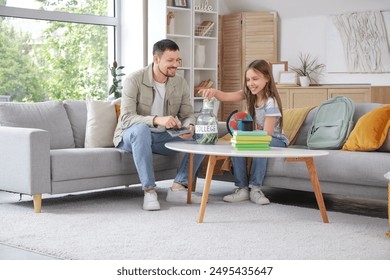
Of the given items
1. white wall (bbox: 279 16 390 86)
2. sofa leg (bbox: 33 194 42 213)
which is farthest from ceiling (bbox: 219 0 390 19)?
sofa leg (bbox: 33 194 42 213)

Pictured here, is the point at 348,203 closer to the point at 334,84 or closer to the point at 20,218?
the point at 20,218

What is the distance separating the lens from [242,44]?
8609mm

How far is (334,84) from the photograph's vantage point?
322 inches

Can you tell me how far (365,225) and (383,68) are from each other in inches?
A: 163

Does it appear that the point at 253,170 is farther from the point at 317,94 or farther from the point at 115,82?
the point at 317,94

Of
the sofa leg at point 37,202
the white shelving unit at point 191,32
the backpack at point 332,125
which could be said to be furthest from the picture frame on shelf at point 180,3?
the sofa leg at point 37,202

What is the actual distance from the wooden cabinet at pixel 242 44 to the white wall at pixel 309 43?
0.15 metres

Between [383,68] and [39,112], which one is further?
[383,68]

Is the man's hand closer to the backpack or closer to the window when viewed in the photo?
the backpack

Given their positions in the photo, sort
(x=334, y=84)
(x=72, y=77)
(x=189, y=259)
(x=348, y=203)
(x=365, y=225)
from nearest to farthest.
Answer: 1. (x=189, y=259)
2. (x=365, y=225)
3. (x=348, y=203)
4. (x=72, y=77)
5. (x=334, y=84)

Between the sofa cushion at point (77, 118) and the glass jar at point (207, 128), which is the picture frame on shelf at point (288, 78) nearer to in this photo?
the sofa cushion at point (77, 118)

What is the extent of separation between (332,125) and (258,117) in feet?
1.80

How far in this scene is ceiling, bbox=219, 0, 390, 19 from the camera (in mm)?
7875
